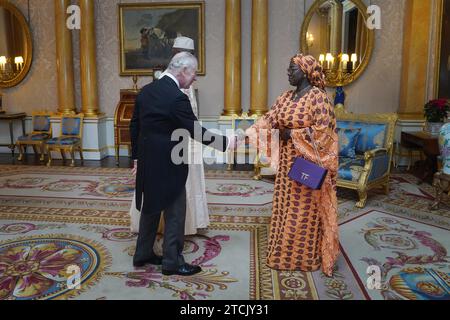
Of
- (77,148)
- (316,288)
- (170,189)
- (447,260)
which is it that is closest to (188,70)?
(170,189)

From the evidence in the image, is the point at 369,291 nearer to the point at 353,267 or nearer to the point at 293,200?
the point at 353,267

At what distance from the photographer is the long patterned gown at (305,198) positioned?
3.20 m

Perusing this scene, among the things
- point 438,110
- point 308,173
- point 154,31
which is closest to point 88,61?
point 154,31

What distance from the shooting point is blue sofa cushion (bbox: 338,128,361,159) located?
578 cm

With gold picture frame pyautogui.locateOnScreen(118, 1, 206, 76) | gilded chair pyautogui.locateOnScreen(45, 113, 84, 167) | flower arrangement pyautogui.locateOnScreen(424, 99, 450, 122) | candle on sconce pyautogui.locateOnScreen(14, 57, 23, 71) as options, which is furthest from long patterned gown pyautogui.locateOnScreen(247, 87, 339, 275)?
candle on sconce pyautogui.locateOnScreen(14, 57, 23, 71)

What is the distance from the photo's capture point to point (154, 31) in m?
8.30

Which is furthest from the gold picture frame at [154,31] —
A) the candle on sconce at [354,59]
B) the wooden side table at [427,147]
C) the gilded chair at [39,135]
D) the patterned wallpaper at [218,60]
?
the wooden side table at [427,147]

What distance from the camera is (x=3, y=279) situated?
318cm

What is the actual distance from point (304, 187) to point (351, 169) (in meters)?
2.33

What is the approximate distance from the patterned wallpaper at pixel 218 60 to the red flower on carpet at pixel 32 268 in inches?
206

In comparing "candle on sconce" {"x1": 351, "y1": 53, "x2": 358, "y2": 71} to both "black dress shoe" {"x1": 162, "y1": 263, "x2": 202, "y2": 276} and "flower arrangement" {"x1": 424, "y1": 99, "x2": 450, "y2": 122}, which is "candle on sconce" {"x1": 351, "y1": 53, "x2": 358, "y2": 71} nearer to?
"flower arrangement" {"x1": 424, "y1": 99, "x2": 450, "y2": 122}

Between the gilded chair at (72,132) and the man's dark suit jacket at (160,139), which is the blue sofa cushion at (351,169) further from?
the gilded chair at (72,132)

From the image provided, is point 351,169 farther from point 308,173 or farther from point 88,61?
point 88,61

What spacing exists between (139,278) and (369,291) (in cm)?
169
